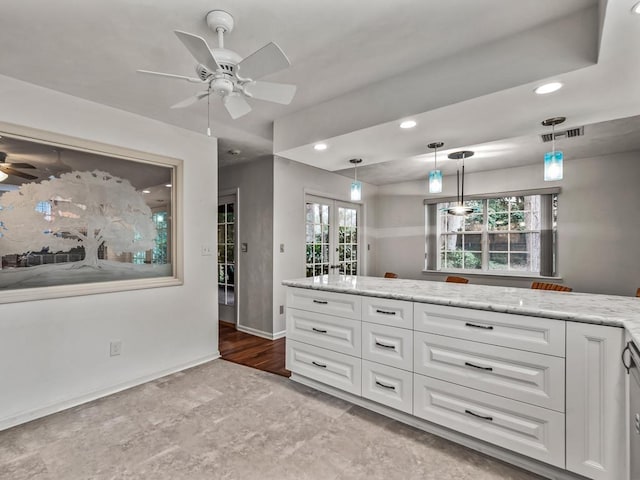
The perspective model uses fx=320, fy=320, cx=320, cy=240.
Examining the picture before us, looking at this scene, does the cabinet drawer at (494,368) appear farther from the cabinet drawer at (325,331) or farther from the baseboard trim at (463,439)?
the cabinet drawer at (325,331)

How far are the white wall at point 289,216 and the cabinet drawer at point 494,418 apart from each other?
2.37 m

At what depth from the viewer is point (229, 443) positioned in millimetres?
2000

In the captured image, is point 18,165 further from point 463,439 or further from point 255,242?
point 463,439

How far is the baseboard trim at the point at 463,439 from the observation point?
1704 millimetres

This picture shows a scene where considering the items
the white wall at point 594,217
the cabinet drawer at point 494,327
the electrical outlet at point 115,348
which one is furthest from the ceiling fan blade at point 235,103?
the white wall at point 594,217

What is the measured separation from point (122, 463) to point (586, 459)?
2445mm

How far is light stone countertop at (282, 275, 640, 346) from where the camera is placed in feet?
5.06

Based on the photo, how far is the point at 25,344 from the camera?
2.26m

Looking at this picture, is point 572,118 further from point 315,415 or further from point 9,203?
point 9,203

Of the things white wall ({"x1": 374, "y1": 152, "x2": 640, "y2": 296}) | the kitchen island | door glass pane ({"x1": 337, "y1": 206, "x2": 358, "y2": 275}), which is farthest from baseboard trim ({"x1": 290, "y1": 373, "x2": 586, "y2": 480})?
white wall ({"x1": 374, "y1": 152, "x2": 640, "y2": 296})

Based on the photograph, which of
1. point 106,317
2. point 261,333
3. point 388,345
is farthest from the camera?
point 261,333

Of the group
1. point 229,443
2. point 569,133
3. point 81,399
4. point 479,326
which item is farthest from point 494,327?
point 81,399

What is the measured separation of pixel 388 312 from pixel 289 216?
2.36 metres

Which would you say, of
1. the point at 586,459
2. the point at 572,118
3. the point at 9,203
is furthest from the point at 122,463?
the point at 572,118
